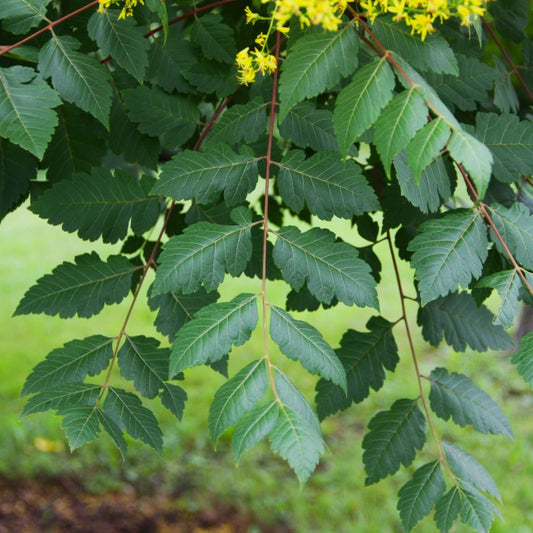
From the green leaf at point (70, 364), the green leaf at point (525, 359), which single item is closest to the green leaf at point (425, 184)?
the green leaf at point (525, 359)

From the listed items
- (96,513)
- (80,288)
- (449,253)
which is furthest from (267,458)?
(449,253)

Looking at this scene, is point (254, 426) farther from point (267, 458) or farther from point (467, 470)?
point (267, 458)

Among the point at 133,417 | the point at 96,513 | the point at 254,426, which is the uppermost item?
the point at 254,426

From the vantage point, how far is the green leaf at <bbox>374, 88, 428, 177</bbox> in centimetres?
89

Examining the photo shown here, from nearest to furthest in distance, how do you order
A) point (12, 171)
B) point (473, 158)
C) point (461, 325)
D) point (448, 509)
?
1. point (473, 158)
2. point (448, 509)
3. point (12, 171)
4. point (461, 325)

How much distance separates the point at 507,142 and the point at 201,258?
25.4 inches

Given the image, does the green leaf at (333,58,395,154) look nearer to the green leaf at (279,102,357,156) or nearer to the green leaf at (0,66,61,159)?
the green leaf at (279,102,357,156)

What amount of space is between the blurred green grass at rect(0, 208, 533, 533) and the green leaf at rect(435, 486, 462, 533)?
2317mm

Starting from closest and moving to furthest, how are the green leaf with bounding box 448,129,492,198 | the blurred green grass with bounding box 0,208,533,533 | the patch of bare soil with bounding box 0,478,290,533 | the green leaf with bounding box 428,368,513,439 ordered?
the green leaf with bounding box 448,129,492,198 < the green leaf with bounding box 428,368,513,439 < the patch of bare soil with bounding box 0,478,290,533 < the blurred green grass with bounding box 0,208,533,533

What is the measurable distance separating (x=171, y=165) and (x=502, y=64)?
0.88 metres

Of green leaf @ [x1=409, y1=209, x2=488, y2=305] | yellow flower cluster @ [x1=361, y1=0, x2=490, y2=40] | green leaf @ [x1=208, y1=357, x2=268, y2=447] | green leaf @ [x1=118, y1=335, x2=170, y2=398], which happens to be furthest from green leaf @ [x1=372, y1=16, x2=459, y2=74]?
green leaf @ [x1=118, y1=335, x2=170, y2=398]

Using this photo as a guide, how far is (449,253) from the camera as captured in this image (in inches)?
40.9

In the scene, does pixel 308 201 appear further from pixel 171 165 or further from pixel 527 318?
pixel 527 318

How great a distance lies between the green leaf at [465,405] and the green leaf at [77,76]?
90cm
